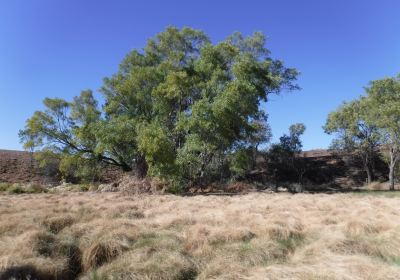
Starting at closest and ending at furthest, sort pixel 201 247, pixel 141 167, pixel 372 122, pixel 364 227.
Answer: pixel 201 247 < pixel 364 227 < pixel 141 167 < pixel 372 122

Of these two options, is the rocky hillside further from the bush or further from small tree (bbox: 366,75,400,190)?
the bush

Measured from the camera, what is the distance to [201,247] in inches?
219

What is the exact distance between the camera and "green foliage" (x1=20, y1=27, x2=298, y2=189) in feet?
55.7

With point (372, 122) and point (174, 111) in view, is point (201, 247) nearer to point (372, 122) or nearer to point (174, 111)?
point (174, 111)

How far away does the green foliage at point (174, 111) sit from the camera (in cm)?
1697

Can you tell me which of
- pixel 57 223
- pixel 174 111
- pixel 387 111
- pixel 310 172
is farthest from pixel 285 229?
pixel 310 172

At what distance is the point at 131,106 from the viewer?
20844 mm

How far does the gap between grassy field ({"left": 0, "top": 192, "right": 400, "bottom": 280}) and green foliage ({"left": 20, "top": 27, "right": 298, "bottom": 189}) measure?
930cm

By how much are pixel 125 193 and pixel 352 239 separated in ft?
39.3

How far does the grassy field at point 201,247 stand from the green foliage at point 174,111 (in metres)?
9.30

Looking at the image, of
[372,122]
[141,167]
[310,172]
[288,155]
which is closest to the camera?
[141,167]

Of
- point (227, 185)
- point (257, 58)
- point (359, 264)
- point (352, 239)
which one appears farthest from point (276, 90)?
point (359, 264)

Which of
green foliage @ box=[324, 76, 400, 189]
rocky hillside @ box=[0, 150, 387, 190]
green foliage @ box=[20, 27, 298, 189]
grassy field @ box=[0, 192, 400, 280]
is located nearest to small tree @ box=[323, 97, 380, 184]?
green foliage @ box=[324, 76, 400, 189]

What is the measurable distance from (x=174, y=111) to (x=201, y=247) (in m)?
15.6
